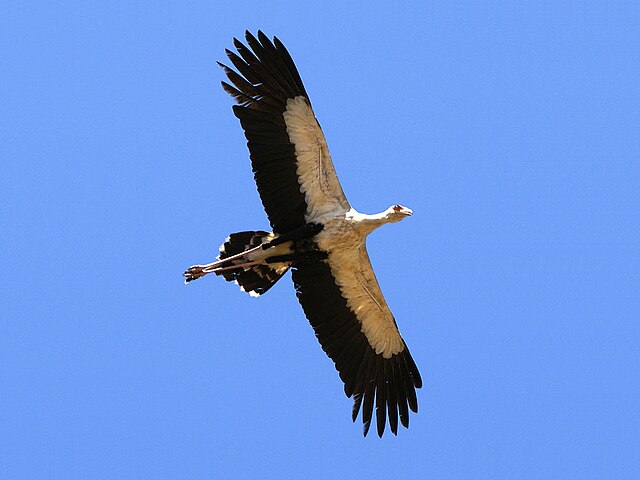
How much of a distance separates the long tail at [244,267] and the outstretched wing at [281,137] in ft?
1.11

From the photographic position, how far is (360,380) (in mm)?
15445

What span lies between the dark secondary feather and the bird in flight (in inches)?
0.5

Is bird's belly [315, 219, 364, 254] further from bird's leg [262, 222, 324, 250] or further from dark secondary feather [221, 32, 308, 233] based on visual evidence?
dark secondary feather [221, 32, 308, 233]

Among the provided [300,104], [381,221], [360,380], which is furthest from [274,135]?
[360,380]

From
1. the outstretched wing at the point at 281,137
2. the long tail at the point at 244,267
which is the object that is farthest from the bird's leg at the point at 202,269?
the outstretched wing at the point at 281,137

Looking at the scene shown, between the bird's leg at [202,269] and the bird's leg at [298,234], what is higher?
the bird's leg at [298,234]

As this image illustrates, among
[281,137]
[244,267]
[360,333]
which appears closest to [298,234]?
[244,267]

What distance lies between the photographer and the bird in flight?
47.2 feet

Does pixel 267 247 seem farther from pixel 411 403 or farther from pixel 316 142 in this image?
pixel 411 403

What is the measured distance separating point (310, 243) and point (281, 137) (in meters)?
1.34

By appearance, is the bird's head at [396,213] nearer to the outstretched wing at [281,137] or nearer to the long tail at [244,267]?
the outstretched wing at [281,137]

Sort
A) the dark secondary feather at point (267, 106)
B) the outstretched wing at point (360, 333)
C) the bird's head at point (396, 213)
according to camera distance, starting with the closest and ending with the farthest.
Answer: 1. the dark secondary feather at point (267, 106)
2. the bird's head at point (396, 213)
3. the outstretched wing at point (360, 333)

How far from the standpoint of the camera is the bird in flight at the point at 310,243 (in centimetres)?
1439

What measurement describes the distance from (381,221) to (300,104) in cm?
172
